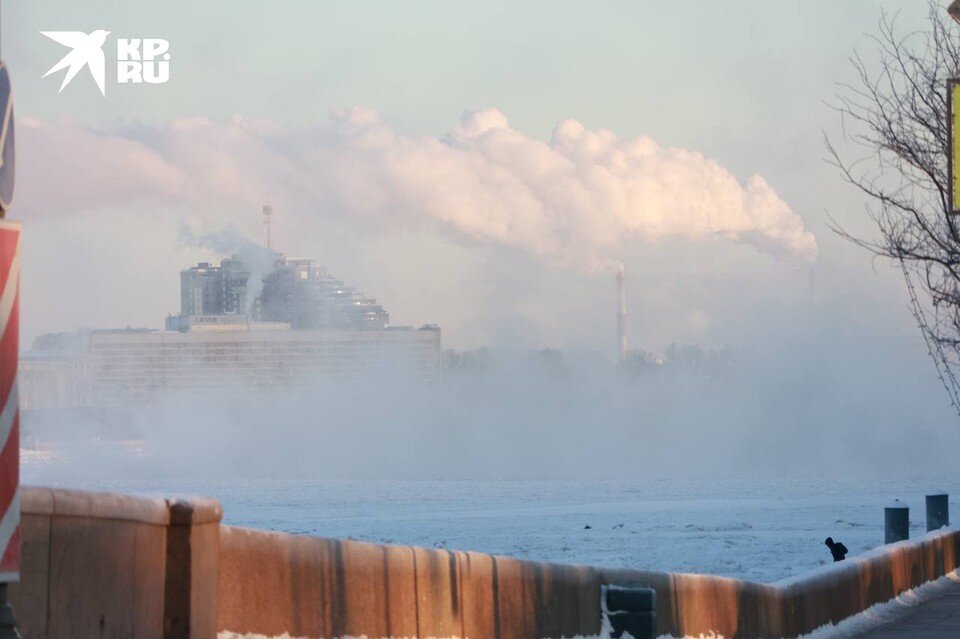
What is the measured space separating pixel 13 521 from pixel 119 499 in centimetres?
106

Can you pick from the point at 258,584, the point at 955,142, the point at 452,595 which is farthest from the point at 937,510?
the point at 258,584

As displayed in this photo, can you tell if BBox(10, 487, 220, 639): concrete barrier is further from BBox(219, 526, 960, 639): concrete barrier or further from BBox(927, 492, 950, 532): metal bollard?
BBox(927, 492, 950, 532): metal bollard

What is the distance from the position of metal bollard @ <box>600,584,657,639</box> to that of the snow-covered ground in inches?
485

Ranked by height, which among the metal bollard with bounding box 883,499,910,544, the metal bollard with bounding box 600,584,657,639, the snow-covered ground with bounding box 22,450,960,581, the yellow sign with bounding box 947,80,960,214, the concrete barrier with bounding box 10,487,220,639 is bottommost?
the snow-covered ground with bounding box 22,450,960,581

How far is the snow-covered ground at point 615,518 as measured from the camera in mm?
40406

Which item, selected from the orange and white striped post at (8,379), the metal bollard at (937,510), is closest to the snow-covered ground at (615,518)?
the metal bollard at (937,510)

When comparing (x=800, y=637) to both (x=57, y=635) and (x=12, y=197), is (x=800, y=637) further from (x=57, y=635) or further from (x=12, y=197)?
(x=12, y=197)

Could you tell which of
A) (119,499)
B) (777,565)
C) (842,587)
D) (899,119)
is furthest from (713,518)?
(119,499)

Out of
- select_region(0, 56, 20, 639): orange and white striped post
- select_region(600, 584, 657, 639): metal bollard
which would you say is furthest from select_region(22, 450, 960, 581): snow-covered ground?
select_region(0, 56, 20, 639): orange and white striped post

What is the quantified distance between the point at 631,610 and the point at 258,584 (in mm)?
4081

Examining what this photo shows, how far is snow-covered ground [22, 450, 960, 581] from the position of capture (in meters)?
40.4

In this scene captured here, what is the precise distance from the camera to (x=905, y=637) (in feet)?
45.6

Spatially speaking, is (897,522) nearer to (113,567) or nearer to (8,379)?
(113,567)

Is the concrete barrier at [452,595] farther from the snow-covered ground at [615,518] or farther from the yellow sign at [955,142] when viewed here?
the snow-covered ground at [615,518]
